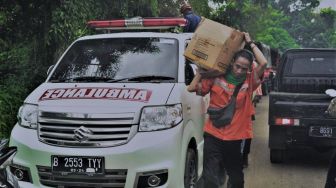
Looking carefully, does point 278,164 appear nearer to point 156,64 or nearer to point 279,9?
point 156,64

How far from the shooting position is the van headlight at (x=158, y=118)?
166 inches

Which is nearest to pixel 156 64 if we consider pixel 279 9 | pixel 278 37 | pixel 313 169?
pixel 313 169

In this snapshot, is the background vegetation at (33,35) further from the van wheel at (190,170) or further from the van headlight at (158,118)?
the van headlight at (158,118)

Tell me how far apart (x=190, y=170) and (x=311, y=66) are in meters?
4.78

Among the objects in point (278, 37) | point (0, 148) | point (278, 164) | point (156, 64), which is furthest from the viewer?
point (278, 37)

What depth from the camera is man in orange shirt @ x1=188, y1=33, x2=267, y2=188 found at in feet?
15.1

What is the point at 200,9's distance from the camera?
1582cm

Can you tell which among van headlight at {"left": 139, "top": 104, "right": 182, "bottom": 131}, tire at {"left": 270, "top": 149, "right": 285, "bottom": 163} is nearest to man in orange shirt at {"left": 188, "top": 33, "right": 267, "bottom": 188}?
van headlight at {"left": 139, "top": 104, "right": 182, "bottom": 131}

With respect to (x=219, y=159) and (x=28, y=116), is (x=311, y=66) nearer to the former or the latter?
(x=219, y=159)

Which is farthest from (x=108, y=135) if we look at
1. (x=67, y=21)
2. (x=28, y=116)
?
(x=67, y=21)

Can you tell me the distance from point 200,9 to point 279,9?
3048 inches

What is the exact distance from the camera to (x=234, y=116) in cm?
463

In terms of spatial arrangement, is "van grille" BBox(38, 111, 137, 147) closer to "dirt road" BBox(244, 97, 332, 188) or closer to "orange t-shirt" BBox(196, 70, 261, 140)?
"orange t-shirt" BBox(196, 70, 261, 140)

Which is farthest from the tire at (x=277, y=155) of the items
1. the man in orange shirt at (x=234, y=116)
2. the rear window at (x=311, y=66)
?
the man in orange shirt at (x=234, y=116)
